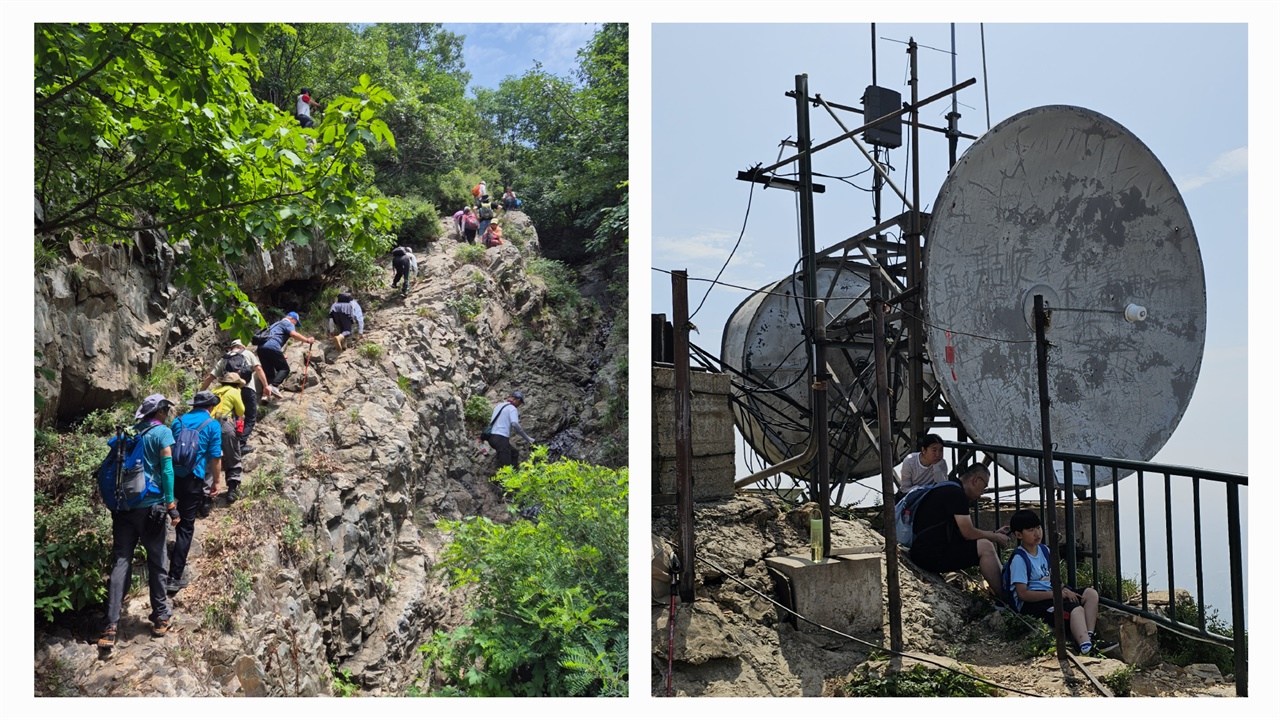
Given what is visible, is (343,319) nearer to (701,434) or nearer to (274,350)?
(274,350)

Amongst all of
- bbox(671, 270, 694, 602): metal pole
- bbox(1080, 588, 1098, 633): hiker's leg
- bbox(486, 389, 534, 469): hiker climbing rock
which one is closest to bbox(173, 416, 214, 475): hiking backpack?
bbox(486, 389, 534, 469): hiker climbing rock

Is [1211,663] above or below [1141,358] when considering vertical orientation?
below

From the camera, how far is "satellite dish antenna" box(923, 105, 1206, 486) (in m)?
6.57

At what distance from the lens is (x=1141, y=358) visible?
298 inches

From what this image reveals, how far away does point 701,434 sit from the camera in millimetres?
6352

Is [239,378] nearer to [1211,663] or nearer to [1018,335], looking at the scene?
[1018,335]

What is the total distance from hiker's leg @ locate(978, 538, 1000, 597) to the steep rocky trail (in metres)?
5.20

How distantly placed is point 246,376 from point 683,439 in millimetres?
6412

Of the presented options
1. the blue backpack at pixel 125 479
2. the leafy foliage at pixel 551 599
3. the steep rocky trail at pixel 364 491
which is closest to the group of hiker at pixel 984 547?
the leafy foliage at pixel 551 599

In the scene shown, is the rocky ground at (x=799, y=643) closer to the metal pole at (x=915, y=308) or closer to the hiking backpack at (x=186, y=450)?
the metal pole at (x=915, y=308)

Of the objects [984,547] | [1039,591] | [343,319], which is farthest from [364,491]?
[1039,591]

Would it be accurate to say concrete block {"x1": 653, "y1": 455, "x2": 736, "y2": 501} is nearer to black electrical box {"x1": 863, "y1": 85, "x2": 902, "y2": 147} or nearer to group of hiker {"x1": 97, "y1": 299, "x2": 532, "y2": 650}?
group of hiker {"x1": 97, "y1": 299, "x2": 532, "y2": 650}
